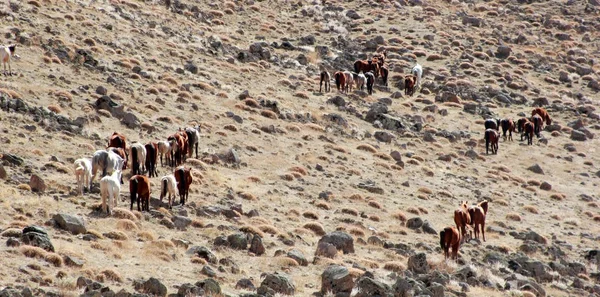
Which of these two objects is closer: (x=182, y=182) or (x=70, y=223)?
(x=70, y=223)

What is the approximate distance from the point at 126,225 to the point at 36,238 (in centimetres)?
345

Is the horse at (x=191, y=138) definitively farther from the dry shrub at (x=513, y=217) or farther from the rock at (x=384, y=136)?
the rock at (x=384, y=136)

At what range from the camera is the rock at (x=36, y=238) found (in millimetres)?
16969

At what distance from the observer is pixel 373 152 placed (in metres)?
38.3

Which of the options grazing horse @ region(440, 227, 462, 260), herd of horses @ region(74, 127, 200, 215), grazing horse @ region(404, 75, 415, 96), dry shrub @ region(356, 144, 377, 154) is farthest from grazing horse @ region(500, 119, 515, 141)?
grazing horse @ region(440, 227, 462, 260)

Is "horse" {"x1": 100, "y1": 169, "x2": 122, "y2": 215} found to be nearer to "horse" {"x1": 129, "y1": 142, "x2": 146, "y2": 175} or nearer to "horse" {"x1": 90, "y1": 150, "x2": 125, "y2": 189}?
"horse" {"x1": 90, "y1": 150, "x2": 125, "y2": 189}

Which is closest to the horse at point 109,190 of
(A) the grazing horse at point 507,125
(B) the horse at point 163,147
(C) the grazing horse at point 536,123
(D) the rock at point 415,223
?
(B) the horse at point 163,147

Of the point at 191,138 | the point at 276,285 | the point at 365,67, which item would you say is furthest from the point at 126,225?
the point at 365,67

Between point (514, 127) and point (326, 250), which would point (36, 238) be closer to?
point (326, 250)

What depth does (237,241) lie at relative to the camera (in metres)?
20.8

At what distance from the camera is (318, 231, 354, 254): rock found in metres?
22.3

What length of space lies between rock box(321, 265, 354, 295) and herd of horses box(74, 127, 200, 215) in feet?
21.9

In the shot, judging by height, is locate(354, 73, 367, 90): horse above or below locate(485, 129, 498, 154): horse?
above

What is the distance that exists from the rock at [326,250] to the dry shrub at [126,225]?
16.5 ft
